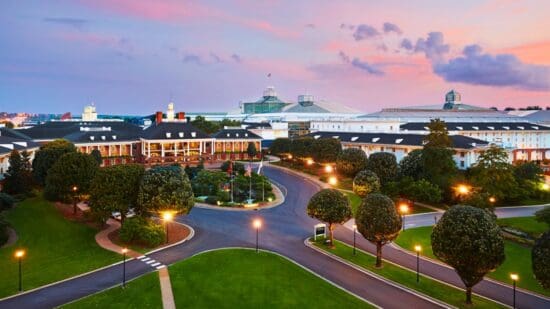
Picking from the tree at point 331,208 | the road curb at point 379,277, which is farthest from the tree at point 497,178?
the road curb at point 379,277

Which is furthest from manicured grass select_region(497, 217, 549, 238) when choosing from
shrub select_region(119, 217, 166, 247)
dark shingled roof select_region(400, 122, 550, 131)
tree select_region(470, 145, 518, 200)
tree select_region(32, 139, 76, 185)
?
dark shingled roof select_region(400, 122, 550, 131)

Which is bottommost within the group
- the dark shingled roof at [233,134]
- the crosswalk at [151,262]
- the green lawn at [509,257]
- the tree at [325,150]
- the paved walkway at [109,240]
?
the green lawn at [509,257]

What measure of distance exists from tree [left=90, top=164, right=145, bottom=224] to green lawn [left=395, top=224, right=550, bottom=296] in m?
27.7

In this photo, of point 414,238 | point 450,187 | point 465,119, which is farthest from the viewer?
point 465,119

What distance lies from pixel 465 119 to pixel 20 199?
13243cm

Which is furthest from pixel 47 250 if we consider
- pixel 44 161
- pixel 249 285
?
pixel 44 161

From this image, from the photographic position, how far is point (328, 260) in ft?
129

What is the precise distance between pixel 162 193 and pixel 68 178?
1458 centimetres

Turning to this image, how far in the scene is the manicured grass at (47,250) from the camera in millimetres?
34844

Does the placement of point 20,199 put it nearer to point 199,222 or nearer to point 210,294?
point 199,222

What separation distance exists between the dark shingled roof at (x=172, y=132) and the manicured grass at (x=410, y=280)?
218 feet

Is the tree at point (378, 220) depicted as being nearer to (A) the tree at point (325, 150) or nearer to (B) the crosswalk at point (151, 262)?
(B) the crosswalk at point (151, 262)

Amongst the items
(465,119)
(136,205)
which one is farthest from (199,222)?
(465,119)

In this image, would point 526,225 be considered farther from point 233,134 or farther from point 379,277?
point 233,134
